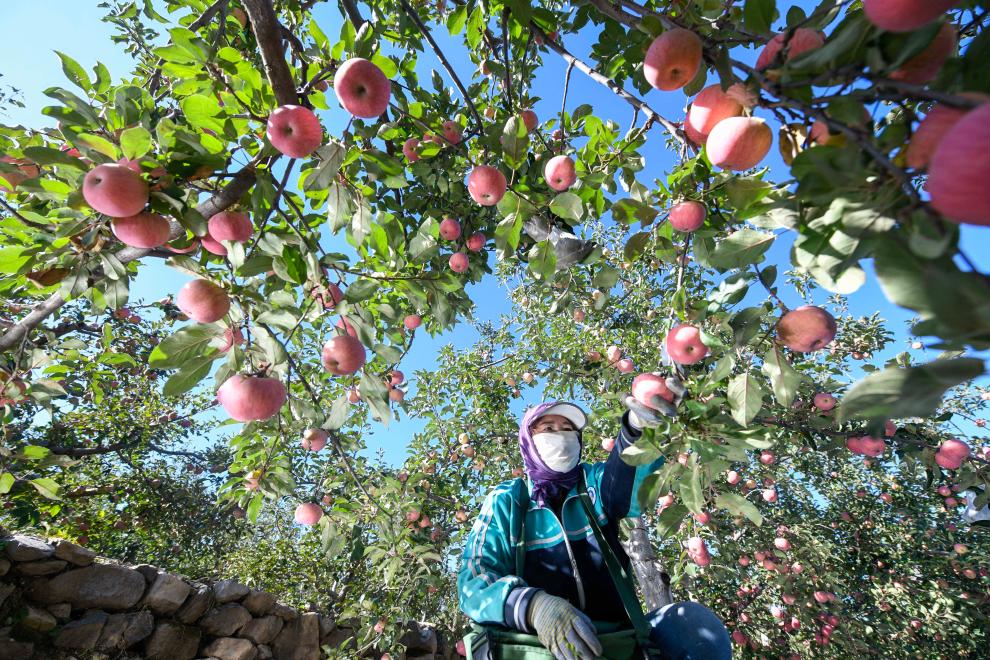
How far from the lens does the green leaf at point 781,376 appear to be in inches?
45.4

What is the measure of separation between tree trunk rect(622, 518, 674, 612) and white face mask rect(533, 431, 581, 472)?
1.32 meters

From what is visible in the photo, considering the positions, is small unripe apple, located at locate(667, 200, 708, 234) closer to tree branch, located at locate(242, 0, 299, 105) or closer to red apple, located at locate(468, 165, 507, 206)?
red apple, located at locate(468, 165, 507, 206)

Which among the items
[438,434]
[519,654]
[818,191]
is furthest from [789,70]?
[438,434]

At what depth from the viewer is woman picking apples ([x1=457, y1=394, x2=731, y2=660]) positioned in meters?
1.46

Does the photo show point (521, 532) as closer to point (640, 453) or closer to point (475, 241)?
point (640, 453)

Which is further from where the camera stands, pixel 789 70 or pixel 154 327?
pixel 154 327

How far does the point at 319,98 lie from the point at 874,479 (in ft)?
27.1

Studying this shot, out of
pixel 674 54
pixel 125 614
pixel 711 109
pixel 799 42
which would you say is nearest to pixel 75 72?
pixel 674 54

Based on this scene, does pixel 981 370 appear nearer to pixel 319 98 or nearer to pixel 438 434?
pixel 319 98

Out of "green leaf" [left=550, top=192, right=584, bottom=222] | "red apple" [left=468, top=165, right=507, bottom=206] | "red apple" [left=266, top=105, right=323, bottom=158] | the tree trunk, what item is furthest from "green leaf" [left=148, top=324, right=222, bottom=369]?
the tree trunk

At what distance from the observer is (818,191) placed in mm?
721

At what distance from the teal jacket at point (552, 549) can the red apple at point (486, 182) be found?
1.04 meters

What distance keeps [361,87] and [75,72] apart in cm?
105

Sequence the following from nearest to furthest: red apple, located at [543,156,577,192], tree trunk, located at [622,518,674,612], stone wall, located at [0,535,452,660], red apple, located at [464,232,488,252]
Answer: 1. red apple, located at [543,156,577,192]
2. red apple, located at [464,232,488,252]
3. tree trunk, located at [622,518,674,612]
4. stone wall, located at [0,535,452,660]
